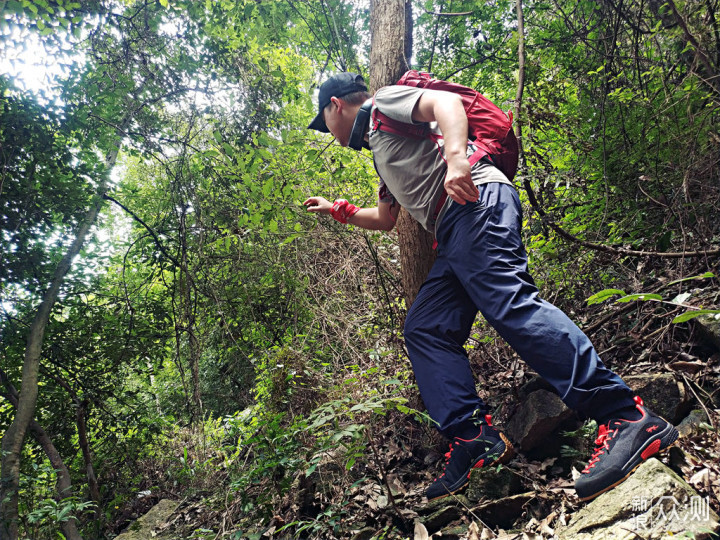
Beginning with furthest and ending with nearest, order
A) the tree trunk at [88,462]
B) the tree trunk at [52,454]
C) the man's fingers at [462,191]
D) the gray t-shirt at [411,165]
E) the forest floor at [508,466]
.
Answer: the tree trunk at [88,462], the tree trunk at [52,454], the gray t-shirt at [411,165], the man's fingers at [462,191], the forest floor at [508,466]

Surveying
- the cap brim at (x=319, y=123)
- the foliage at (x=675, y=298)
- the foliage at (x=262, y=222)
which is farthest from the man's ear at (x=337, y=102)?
the foliage at (x=675, y=298)

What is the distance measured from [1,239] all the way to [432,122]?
4.35 meters

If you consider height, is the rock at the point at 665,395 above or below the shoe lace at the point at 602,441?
below

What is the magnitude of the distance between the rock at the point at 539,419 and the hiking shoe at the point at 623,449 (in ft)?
1.81

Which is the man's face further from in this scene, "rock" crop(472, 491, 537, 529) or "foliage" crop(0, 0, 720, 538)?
"rock" crop(472, 491, 537, 529)

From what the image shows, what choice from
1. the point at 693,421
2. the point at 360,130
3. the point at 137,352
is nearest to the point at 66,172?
the point at 137,352

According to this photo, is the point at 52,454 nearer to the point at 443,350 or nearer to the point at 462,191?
the point at 443,350

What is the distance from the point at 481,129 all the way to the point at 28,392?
4.55 metres

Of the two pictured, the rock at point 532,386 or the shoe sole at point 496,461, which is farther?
the rock at point 532,386

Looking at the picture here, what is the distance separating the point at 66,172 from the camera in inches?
169

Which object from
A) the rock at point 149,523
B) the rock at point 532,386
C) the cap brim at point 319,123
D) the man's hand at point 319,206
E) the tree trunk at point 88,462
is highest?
the cap brim at point 319,123

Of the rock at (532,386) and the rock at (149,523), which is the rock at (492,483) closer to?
the rock at (532,386)

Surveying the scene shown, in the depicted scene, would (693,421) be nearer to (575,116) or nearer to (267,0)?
(575,116)

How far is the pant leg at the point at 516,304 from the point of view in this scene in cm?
159
